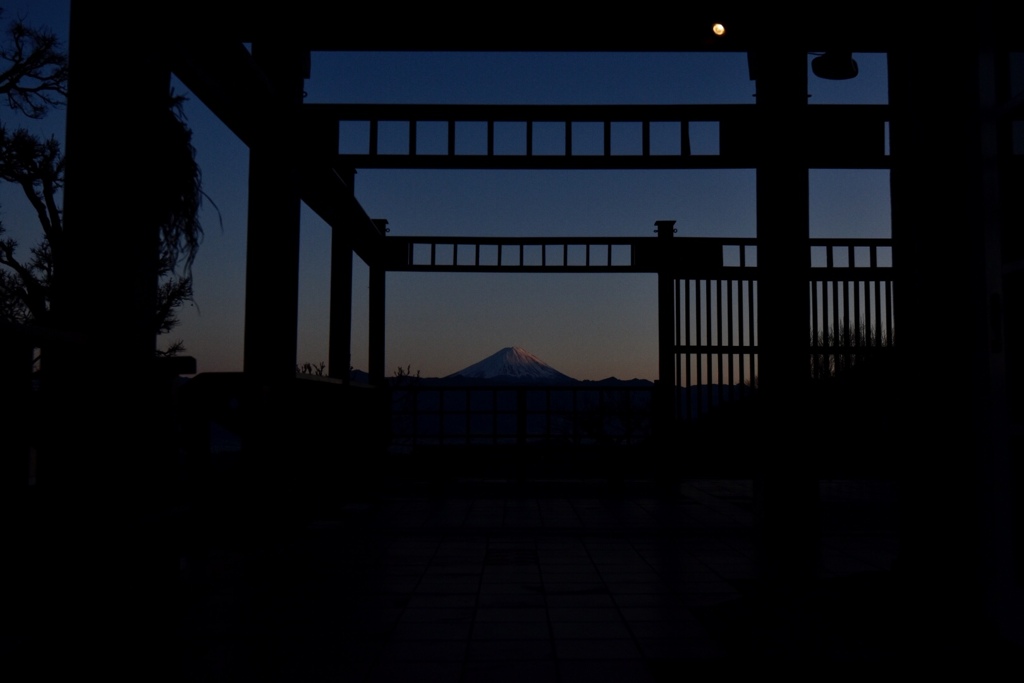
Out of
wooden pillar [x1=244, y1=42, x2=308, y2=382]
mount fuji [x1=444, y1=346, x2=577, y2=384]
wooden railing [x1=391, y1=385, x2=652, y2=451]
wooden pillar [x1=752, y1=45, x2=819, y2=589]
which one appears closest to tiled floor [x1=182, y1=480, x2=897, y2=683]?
wooden pillar [x1=752, y1=45, x2=819, y2=589]

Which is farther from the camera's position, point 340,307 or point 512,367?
point 512,367

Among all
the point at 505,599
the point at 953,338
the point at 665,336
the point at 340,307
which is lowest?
the point at 505,599

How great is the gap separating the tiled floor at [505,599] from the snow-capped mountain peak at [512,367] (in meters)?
11.5

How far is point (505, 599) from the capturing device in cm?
338

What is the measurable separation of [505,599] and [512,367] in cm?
1561

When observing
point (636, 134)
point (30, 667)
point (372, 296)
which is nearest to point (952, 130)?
point (636, 134)

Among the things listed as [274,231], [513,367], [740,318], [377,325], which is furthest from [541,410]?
[513,367]

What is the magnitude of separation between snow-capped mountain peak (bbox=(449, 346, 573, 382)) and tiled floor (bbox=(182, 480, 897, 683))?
1149cm

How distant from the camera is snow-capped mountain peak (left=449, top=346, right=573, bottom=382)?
18067 millimetres

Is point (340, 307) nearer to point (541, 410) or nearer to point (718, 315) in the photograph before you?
point (541, 410)

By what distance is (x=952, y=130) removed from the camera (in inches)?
115

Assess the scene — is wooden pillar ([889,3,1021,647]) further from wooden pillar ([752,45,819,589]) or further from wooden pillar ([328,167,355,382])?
wooden pillar ([328,167,355,382])

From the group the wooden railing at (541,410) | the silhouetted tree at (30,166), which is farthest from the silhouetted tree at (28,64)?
the wooden railing at (541,410)

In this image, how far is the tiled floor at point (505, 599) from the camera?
2.55 metres
